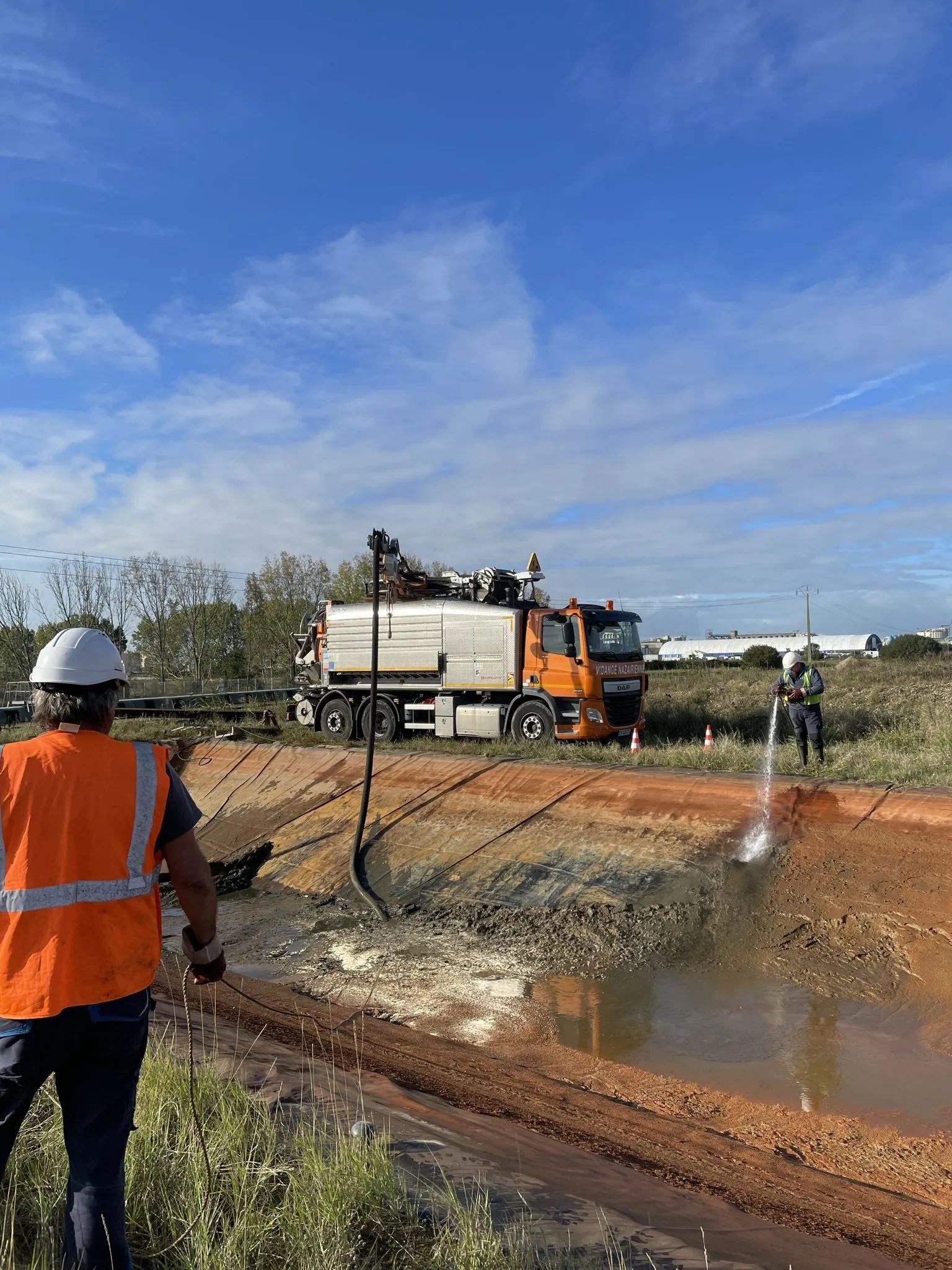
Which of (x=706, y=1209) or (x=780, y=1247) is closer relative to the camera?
(x=780, y=1247)

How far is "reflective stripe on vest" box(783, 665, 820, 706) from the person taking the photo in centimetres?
1269

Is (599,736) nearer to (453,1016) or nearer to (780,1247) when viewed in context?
(453,1016)

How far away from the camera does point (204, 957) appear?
308cm

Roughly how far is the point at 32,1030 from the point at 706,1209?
9.81 feet

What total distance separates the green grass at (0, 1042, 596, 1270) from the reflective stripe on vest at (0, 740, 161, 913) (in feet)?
3.59

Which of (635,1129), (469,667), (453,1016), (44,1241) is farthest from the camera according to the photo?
(469,667)

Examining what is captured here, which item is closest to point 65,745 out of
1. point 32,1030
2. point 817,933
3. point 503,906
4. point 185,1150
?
point 32,1030

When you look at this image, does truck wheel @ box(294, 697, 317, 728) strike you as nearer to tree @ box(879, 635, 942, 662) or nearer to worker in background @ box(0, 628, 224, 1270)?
worker in background @ box(0, 628, 224, 1270)

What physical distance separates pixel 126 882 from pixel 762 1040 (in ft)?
18.1

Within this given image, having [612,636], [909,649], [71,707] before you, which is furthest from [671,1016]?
[909,649]

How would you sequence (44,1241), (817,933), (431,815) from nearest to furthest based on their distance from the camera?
(44,1241)
(817,933)
(431,815)

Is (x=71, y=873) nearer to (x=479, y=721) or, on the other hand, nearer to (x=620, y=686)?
(x=620, y=686)

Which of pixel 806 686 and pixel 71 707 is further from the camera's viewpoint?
pixel 806 686

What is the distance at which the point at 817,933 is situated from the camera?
815 cm
